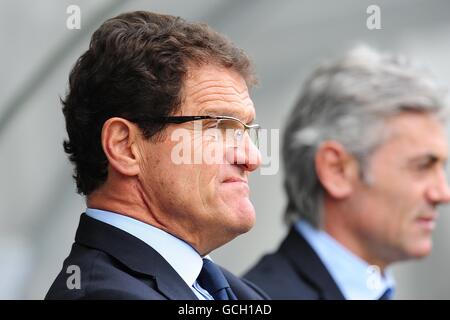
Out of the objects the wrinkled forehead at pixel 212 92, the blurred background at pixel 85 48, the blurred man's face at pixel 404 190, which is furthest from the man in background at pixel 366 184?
the wrinkled forehead at pixel 212 92

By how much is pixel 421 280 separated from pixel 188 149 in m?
2.96

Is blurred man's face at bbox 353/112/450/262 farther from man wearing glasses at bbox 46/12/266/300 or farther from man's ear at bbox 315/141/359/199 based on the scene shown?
man wearing glasses at bbox 46/12/266/300

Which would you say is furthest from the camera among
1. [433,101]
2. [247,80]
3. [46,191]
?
[46,191]

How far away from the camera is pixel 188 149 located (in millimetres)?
2627

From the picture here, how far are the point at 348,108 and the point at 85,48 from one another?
4.40ft

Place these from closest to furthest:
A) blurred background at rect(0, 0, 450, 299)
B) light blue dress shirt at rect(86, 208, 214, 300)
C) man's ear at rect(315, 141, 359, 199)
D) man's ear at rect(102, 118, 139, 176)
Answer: light blue dress shirt at rect(86, 208, 214, 300) → man's ear at rect(102, 118, 139, 176) → man's ear at rect(315, 141, 359, 199) → blurred background at rect(0, 0, 450, 299)

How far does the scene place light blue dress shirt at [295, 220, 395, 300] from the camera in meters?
3.65

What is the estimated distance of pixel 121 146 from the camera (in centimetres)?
266

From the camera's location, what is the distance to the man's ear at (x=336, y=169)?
3768 mm

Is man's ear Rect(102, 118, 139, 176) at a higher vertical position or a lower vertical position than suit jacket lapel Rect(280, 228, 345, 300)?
higher

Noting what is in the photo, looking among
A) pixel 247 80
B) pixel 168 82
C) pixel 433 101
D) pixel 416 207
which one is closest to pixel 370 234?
pixel 416 207

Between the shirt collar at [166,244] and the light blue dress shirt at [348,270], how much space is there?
1.19 metres

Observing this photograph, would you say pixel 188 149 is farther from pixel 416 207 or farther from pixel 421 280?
pixel 421 280

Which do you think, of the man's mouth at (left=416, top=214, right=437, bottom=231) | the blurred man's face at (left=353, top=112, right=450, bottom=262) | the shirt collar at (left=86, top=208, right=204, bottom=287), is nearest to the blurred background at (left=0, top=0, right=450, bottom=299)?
the blurred man's face at (left=353, top=112, right=450, bottom=262)
